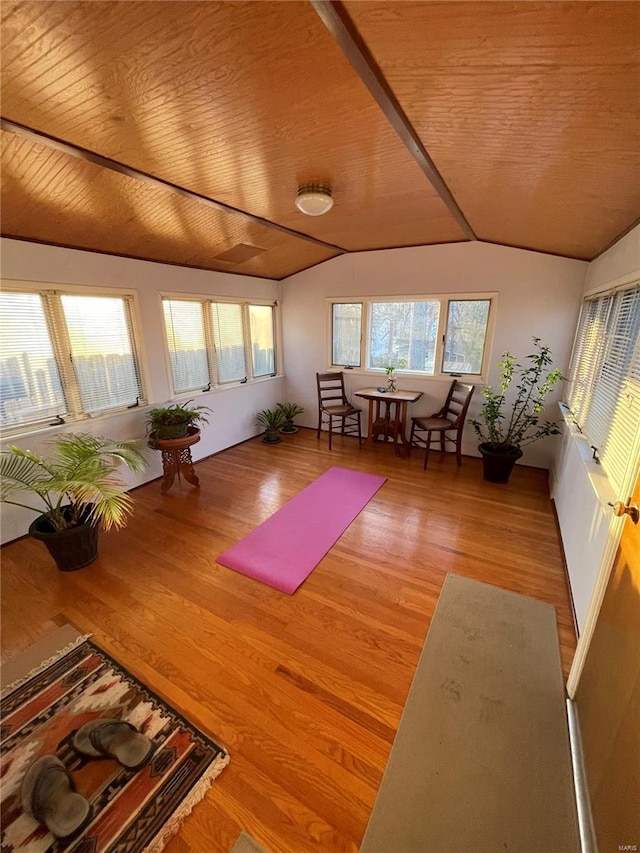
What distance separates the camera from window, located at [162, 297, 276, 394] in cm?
387

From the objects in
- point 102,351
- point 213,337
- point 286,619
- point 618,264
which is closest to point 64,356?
point 102,351

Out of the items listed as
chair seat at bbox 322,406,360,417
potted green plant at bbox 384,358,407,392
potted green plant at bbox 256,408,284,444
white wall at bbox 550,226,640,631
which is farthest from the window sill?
potted green plant at bbox 256,408,284,444

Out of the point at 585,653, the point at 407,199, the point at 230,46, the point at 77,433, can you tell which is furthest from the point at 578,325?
the point at 77,433

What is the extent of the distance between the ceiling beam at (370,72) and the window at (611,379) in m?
1.43

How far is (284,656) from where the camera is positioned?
5.90ft

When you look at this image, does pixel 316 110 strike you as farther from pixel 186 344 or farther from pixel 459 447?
pixel 459 447

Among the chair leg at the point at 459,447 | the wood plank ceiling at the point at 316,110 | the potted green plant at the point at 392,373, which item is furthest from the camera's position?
the potted green plant at the point at 392,373

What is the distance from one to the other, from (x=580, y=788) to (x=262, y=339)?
507cm

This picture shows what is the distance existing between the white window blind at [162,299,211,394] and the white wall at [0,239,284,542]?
13cm

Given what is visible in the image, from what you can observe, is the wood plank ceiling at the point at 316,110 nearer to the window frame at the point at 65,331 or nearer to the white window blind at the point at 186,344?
the window frame at the point at 65,331

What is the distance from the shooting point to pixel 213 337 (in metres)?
4.29

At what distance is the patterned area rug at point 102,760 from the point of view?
46.3 inches

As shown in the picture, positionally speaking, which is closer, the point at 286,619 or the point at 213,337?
Answer: the point at 286,619

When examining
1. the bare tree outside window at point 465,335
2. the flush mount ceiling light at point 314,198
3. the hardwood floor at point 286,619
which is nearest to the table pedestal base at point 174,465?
the hardwood floor at point 286,619
